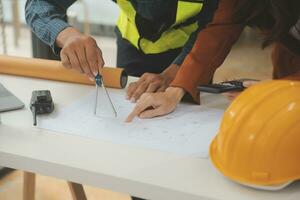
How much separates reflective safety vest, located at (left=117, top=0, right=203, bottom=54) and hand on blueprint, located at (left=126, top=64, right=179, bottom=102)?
0.68 ft

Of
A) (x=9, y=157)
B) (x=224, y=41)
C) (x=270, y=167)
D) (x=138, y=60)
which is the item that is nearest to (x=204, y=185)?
(x=270, y=167)

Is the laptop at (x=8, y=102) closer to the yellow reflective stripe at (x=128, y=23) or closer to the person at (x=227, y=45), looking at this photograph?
the person at (x=227, y=45)

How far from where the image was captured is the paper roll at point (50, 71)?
3.74ft

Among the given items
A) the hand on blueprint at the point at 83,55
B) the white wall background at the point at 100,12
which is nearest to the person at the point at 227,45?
the hand on blueprint at the point at 83,55

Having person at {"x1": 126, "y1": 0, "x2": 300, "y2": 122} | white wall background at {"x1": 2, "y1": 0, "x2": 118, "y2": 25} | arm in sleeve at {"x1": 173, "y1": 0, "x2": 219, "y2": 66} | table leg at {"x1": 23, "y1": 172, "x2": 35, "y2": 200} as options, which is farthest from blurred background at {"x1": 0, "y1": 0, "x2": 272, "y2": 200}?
person at {"x1": 126, "y1": 0, "x2": 300, "y2": 122}

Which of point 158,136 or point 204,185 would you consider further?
point 158,136

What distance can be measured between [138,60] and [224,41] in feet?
1.38

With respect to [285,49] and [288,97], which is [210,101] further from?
[288,97]

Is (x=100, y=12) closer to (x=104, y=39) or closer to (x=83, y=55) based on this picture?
(x=104, y=39)

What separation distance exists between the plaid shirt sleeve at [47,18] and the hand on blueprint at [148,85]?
9.0 inches

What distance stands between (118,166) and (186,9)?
2.01ft

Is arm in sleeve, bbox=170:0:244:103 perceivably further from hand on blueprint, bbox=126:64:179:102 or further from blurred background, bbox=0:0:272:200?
blurred background, bbox=0:0:272:200

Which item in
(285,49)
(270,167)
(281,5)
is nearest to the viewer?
(270,167)

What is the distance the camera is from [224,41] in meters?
1.08
